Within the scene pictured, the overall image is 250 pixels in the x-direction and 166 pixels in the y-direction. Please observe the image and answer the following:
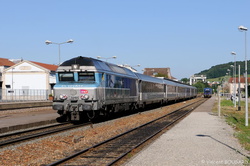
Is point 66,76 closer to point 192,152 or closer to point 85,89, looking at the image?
point 85,89

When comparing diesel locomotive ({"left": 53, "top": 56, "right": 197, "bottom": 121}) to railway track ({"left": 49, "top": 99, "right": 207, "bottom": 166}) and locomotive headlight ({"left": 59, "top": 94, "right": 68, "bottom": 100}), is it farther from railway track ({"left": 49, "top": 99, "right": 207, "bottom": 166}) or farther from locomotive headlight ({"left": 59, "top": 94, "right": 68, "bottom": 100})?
railway track ({"left": 49, "top": 99, "right": 207, "bottom": 166})

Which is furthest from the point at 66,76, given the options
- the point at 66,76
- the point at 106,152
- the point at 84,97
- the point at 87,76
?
the point at 106,152

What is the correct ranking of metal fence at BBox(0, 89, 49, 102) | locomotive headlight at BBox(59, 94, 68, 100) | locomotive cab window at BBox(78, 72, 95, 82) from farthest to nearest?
1. metal fence at BBox(0, 89, 49, 102)
2. locomotive cab window at BBox(78, 72, 95, 82)
3. locomotive headlight at BBox(59, 94, 68, 100)

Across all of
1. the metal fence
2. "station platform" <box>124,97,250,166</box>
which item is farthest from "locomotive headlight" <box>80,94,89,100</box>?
the metal fence

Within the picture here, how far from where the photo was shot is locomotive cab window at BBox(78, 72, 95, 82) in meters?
19.7

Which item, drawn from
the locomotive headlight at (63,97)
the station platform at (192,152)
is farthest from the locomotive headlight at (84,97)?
the station platform at (192,152)

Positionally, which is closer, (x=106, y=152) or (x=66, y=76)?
(x=106, y=152)

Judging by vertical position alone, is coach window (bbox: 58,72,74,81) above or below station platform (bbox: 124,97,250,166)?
above

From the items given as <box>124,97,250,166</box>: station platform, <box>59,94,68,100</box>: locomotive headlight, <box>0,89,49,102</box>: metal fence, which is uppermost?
<box>59,94,68,100</box>: locomotive headlight

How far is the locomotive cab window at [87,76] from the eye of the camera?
19688 mm

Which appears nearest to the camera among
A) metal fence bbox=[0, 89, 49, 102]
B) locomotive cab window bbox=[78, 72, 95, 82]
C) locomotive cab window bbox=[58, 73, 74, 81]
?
locomotive cab window bbox=[78, 72, 95, 82]

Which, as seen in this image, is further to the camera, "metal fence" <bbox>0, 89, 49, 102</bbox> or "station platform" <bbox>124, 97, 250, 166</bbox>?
"metal fence" <bbox>0, 89, 49, 102</bbox>

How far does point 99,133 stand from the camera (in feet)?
54.6

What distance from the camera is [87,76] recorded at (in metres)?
19.8
